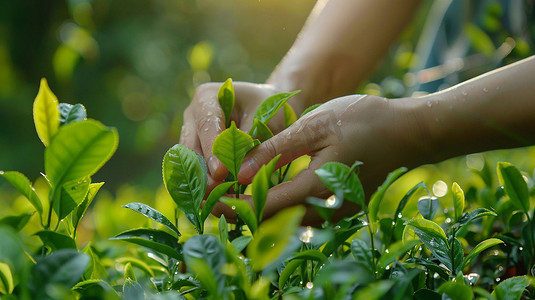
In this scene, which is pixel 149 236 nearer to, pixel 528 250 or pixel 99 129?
pixel 99 129

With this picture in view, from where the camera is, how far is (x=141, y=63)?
518 cm

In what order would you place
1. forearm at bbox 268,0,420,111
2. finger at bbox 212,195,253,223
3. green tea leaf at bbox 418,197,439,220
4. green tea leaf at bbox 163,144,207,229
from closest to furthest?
1. green tea leaf at bbox 163,144,207,229
2. green tea leaf at bbox 418,197,439,220
3. finger at bbox 212,195,253,223
4. forearm at bbox 268,0,420,111

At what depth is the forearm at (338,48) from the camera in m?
1.47

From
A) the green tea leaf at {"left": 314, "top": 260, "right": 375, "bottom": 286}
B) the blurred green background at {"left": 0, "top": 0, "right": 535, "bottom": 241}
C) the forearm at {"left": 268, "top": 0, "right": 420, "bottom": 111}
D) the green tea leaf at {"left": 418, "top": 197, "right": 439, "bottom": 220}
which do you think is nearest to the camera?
the green tea leaf at {"left": 314, "top": 260, "right": 375, "bottom": 286}

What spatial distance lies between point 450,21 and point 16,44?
4586mm

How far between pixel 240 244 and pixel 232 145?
144 mm

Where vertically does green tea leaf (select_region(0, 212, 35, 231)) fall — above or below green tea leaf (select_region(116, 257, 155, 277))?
above

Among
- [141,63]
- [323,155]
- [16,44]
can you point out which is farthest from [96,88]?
[323,155]

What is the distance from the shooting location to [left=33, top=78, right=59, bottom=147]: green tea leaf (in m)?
0.62

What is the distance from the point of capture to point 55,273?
462 mm

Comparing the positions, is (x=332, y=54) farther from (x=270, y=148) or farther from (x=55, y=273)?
(x=55, y=273)

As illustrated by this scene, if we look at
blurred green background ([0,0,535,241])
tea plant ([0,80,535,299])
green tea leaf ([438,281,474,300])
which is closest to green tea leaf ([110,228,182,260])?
tea plant ([0,80,535,299])

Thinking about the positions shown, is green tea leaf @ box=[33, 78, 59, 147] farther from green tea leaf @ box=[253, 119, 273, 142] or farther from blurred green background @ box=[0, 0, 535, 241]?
blurred green background @ box=[0, 0, 535, 241]

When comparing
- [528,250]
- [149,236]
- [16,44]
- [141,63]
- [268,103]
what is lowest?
[528,250]
